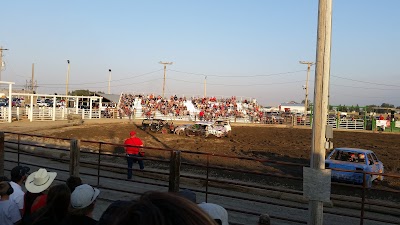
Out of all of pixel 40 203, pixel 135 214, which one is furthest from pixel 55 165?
pixel 135 214

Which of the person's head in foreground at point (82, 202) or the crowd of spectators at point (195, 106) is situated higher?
the crowd of spectators at point (195, 106)

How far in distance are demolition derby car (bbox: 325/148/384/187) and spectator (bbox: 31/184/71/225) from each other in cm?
1042

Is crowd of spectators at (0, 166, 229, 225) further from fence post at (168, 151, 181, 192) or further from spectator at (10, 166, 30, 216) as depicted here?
fence post at (168, 151, 181, 192)

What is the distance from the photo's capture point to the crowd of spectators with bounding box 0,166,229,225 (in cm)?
116

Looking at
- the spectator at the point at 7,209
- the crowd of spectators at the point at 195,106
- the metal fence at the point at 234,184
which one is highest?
the crowd of spectators at the point at 195,106

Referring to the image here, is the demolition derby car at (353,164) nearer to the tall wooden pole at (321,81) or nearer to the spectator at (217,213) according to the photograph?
the tall wooden pole at (321,81)

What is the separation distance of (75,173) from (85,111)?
39520 millimetres

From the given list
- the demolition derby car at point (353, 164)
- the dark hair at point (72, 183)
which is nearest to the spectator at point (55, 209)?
the dark hair at point (72, 183)

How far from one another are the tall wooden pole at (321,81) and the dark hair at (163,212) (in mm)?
4955

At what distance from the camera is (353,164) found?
1283 centimetres

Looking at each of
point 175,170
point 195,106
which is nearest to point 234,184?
point 175,170

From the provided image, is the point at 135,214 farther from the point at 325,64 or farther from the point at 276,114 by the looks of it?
the point at 276,114

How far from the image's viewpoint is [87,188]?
3.69 m

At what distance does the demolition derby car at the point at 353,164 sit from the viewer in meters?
12.4
